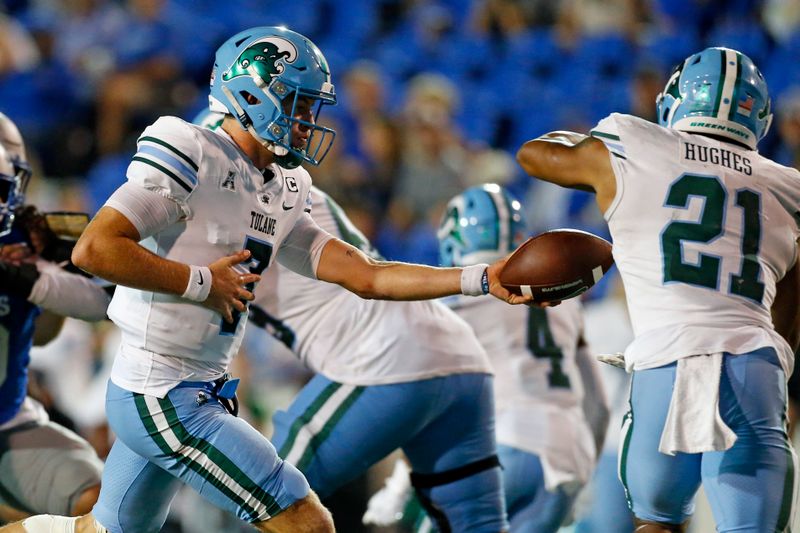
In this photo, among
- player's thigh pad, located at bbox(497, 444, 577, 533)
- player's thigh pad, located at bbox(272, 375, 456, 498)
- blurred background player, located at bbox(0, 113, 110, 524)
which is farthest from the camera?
player's thigh pad, located at bbox(497, 444, 577, 533)

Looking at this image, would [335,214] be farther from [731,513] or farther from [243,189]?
[731,513]

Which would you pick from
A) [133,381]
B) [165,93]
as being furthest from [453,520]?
[165,93]

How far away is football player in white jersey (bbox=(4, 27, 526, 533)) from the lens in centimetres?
305

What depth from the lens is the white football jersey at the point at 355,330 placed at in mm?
4102

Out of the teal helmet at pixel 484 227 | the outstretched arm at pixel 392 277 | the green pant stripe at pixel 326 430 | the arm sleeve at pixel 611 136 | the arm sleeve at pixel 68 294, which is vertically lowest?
the green pant stripe at pixel 326 430

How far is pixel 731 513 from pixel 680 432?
0.27 metres

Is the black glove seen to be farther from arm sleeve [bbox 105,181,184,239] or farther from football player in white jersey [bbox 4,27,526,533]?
arm sleeve [bbox 105,181,184,239]

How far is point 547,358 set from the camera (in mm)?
4887

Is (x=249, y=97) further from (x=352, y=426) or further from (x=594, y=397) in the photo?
(x=594, y=397)

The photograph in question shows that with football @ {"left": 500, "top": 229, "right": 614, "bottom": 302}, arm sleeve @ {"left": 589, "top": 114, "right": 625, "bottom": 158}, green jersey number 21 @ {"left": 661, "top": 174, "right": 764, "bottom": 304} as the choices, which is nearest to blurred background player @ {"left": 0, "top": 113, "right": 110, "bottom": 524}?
football @ {"left": 500, "top": 229, "right": 614, "bottom": 302}

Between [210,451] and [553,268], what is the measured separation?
1116mm

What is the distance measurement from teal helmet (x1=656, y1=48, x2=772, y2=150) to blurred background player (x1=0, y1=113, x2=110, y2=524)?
2.26 metres

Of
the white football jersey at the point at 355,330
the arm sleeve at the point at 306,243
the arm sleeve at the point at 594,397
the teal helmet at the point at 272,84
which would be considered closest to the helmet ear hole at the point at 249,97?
the teal helmet at the point at 272,84

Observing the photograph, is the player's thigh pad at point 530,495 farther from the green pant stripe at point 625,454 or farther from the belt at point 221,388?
the belt at point 221,388
